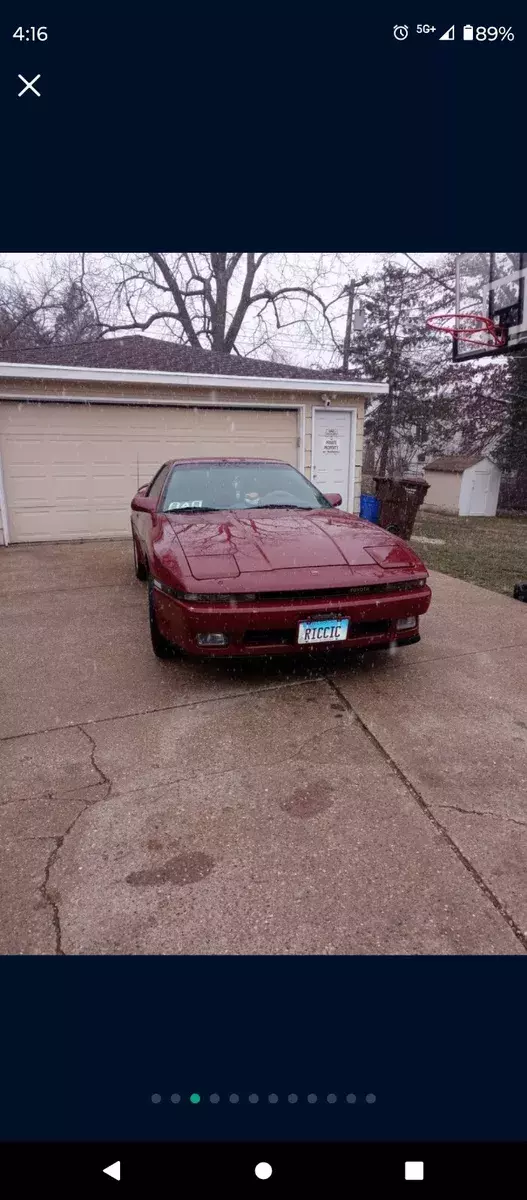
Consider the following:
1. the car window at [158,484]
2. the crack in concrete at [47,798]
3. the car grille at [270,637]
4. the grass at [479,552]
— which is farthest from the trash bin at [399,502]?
the crack in concrete at [47,798]

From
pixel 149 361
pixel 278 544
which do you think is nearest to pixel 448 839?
pixel 278 544

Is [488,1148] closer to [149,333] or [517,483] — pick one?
[517,483]

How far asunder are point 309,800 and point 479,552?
760 centimetres

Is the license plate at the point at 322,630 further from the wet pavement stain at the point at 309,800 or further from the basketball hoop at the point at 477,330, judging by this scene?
the basketball hoop at the point at 477,330

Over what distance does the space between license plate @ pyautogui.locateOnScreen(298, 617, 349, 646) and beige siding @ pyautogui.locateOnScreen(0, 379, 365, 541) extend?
7.10 metres

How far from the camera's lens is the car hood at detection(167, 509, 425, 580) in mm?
3365

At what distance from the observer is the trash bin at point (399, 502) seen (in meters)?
9.08

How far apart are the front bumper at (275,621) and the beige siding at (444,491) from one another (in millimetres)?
15568

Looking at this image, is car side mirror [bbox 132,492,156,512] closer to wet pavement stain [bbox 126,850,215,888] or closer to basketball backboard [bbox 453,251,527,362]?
wet pavement stain [bbox 126,850,215,888]

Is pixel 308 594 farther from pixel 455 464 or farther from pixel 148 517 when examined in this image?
pixel 455 464

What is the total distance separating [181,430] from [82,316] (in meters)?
12.4

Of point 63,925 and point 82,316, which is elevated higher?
point 82,316

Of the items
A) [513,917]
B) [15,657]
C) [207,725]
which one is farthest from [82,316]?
[513,917]

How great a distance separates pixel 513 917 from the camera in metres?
1.80
